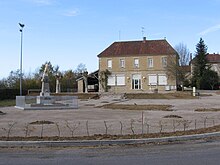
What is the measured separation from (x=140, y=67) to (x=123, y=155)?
218 ft

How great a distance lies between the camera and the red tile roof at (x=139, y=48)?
7519 centimetres

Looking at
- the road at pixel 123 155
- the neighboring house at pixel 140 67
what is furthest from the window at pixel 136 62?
the road at pixel 123 155

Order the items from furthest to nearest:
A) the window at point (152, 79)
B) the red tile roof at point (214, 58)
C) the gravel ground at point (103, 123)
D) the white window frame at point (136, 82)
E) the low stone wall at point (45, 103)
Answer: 1. the red tile roof at point (214, 58)
2. the white window frame at point (136, 82)
3. the window at point (152, 79)
4. the low stone wall at point (45, 103)
5. the gravel ground at point (103, 123)

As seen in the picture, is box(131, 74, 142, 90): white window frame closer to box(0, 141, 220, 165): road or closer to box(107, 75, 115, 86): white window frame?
box(107, 75, 115, 86): white window frame

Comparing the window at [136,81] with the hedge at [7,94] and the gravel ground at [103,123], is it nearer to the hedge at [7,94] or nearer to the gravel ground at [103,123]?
the hedge at [7,94]

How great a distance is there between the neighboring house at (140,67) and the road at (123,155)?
6317 centimetres

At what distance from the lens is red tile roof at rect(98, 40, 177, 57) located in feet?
247

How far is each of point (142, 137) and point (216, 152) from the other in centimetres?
297

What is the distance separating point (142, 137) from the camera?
12.2 m

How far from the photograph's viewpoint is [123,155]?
9.60 m

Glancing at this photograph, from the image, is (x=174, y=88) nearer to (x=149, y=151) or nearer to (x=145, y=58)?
(x=145, y=58)

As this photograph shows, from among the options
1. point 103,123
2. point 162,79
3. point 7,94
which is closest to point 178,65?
point 162,79

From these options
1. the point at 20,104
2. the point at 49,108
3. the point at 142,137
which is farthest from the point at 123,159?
the point at 20,104

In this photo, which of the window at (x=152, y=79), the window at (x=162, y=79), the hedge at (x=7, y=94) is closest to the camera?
the hedge at (x=7, y=94)
